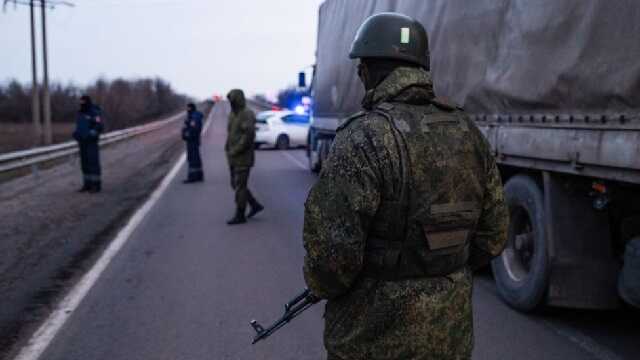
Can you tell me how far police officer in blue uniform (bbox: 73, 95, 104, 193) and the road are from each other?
469cm

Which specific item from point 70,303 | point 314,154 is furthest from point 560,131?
point 314,154

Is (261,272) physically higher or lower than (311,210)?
lower

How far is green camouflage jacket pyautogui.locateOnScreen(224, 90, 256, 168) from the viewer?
9.88m

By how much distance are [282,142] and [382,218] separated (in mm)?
26822

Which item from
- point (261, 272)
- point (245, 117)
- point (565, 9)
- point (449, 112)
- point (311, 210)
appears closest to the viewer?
point (311, 210)

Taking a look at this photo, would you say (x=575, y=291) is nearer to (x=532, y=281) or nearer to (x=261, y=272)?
(x=532, y=281)

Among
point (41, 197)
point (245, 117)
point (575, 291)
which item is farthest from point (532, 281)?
point (41, 197)

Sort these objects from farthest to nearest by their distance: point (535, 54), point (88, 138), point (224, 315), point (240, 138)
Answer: point (88, 138)
point (240, 138)
point (224, 315)
point (535, 54)

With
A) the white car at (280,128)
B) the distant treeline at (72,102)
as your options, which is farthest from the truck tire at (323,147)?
the distant treeline at (72,102)

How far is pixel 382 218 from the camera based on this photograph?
2.25 m

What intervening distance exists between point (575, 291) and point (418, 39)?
11.1 ft

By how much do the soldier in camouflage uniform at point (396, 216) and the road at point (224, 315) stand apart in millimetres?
2591

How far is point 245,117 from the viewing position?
32.5 feet

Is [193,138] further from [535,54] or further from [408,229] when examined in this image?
[408,229]
